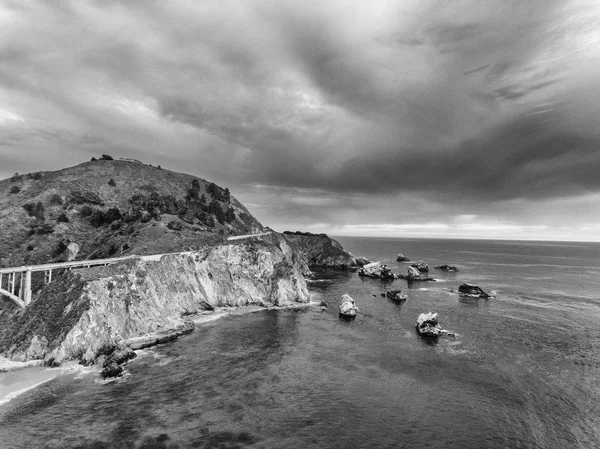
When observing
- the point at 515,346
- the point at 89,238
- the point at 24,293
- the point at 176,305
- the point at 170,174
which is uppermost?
the point at 170,174

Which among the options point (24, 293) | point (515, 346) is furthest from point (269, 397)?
point (24, 293)

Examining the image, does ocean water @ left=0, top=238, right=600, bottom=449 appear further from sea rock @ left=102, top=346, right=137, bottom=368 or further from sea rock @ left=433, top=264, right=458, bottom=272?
sea rock @ left=433, top=264, right=458, bottom=272

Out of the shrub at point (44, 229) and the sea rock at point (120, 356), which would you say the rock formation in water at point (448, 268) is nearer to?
the sea rock at point (120, 356)

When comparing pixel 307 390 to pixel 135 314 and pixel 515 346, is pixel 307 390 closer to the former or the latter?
pixel 135 314

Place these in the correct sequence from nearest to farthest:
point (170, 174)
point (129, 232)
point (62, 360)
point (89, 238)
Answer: point (62, 360)
point (129, 232)
point (89, 238)
point (170, 174)

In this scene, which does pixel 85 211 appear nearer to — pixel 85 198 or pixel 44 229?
pixel 85 198

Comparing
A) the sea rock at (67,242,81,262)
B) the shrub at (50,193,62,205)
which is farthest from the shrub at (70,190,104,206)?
the sea rock at (67,242,81,262)
